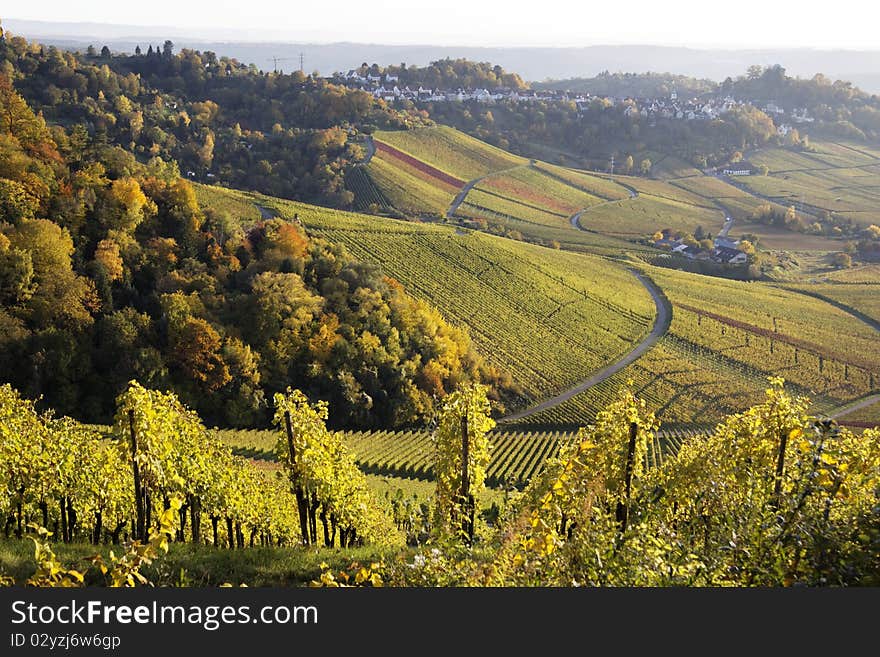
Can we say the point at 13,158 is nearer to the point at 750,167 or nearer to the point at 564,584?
the point at 564,584

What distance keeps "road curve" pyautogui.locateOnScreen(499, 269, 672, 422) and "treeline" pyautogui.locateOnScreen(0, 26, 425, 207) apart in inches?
2096

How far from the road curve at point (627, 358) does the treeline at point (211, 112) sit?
5323 cm

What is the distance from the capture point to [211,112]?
124m

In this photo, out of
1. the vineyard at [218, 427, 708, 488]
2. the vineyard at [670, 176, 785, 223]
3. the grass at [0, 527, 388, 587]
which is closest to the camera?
the grass at [0, 527, 388, 587]

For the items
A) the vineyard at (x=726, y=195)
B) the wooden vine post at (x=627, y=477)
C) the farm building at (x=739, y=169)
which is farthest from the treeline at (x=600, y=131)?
the wooden vine post at (x=627, y=477)

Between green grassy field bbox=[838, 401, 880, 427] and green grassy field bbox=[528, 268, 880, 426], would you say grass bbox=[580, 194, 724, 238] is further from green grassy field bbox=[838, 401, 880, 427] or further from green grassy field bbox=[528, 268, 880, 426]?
green grassy field bbox=[838, 401, 880, 427]

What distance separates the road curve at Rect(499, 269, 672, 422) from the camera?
169 feet

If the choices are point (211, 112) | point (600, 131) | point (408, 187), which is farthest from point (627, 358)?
point (600, 131)

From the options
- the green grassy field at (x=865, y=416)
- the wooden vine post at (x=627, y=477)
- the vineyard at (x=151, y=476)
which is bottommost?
the green grassy field at (x=865, y=416)

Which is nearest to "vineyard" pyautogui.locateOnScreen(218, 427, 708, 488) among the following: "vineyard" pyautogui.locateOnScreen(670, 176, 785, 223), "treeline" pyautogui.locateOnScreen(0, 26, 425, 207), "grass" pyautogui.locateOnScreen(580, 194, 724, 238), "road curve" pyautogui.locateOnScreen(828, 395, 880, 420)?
"road curve" pyautogui.locateOnScreen(828, 395, 880, 420)

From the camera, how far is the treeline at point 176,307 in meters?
39.2

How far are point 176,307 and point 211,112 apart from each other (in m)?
94.1

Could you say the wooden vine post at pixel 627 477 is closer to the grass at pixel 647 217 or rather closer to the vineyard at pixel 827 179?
the grass at pixel 647 217

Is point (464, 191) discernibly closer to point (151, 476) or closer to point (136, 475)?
point (151, 476)
